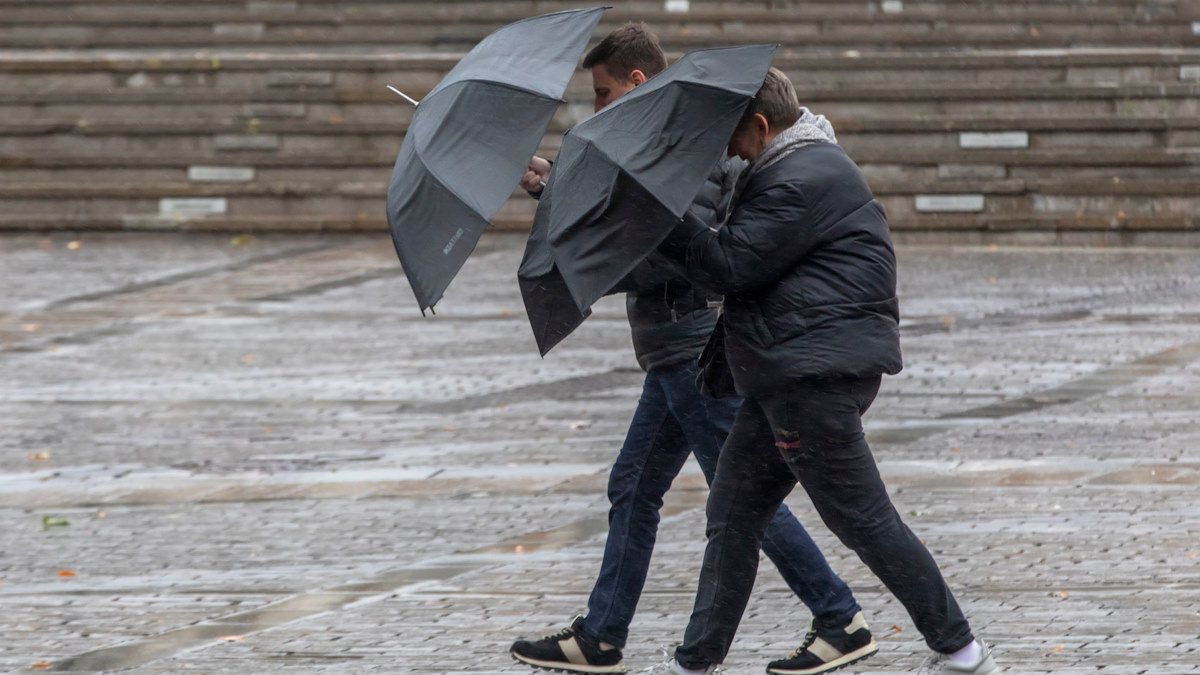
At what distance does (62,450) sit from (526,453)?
104 inches

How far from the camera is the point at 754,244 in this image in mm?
4176

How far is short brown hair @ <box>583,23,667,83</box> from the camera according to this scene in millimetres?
4785

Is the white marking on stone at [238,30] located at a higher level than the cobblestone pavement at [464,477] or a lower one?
lower

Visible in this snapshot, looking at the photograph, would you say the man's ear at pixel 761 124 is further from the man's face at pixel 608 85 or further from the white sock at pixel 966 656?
the white sock at pixel 966 656

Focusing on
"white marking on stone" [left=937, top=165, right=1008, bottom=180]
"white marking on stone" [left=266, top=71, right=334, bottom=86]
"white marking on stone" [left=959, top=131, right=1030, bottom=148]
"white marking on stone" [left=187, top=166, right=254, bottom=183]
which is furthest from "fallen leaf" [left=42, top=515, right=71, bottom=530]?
"white marking on stone" [left=266, top=71, right=334, bottom=86]

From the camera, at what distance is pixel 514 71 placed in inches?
175

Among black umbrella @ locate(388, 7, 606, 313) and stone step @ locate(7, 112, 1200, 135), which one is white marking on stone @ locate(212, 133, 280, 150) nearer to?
stone step @ locate(7, 112, 1200, 135)

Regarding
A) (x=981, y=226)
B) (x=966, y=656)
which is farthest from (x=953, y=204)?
(x=966, y=656)

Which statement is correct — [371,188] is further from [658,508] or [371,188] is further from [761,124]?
[761,124]

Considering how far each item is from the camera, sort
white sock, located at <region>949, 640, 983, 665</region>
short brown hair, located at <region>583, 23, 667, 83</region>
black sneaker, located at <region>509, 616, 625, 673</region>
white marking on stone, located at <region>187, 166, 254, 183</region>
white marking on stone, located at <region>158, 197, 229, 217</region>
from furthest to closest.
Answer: white marking on stone, located at <region>187, 166, 254, 183</region> → white marking on stone, located at <region>158, 197, 229, 217</region> → black sneaker, located at <region>509, 616, 625, 673</region> → short brown hair, located at <region>583, 23, 667, 83</region> → white sock, located at <region>949, 640, 983, 665</region>

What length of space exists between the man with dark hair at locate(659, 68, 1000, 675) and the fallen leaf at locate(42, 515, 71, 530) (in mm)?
4290

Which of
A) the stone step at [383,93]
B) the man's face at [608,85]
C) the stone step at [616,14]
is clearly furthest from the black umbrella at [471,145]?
the stone step at [616,14]

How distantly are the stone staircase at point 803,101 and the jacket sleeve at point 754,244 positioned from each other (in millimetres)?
13507

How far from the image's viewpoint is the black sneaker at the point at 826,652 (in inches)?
191
